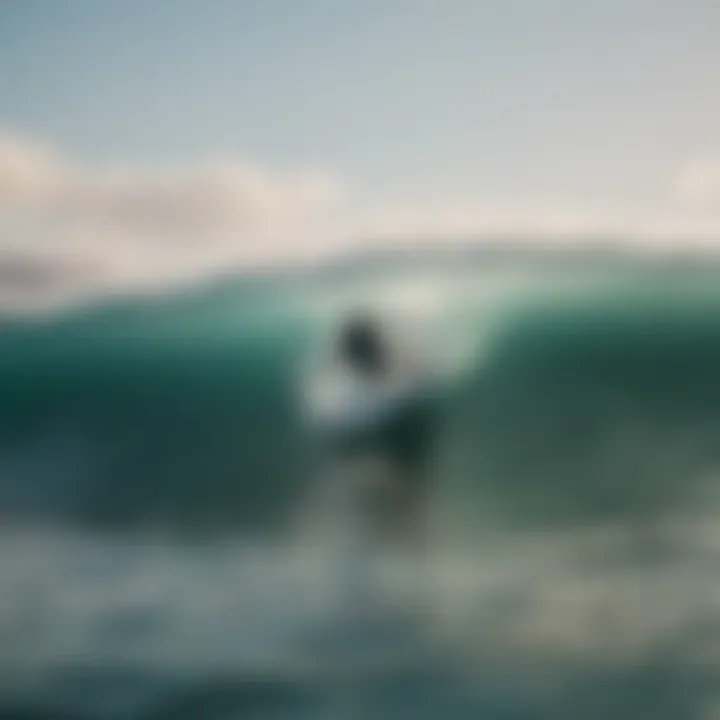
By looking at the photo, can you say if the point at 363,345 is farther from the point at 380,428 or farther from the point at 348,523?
the point at 348,523

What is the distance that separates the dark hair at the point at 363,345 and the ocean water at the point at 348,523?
0.12ft

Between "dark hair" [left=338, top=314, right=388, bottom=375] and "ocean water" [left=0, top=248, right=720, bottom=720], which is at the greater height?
"dark hair" [left=338, top=314, right=388, bottom=375]

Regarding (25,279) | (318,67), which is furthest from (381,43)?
(25,279)

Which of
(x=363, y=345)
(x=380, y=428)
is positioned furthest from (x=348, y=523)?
(x=363, y=345)

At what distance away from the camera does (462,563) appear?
1.37 m

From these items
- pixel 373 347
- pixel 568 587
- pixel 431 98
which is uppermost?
pixel 431 98

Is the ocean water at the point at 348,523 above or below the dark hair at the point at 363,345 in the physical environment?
below

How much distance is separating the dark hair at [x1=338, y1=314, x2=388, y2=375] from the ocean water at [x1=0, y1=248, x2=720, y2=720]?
0.04 meters

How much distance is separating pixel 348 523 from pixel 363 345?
0.81 feet

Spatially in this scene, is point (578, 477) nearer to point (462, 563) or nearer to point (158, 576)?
point (462, 563)

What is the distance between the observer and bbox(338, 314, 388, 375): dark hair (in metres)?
1.42

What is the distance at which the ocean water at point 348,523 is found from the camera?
1.33 metres

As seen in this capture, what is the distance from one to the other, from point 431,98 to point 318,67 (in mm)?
170

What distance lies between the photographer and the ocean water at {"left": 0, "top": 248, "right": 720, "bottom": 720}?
1.33m
